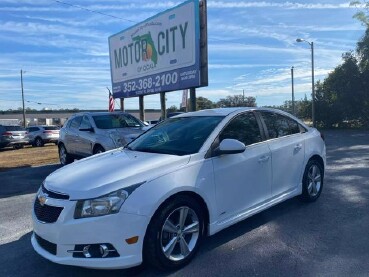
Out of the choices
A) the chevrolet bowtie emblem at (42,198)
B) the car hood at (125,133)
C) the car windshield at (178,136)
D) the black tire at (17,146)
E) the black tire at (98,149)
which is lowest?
the black tire at (17,146)

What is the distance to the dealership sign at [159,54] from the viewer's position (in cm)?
1254

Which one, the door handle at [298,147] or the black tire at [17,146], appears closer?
the door handle at [298,147]

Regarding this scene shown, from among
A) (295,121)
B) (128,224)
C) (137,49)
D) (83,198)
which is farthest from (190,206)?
(137,49)

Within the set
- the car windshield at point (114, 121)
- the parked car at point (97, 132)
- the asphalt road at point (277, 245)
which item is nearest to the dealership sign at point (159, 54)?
the car windshield at point (114, 121)

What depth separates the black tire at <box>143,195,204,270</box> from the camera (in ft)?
12.4

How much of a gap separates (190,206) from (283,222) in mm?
1863

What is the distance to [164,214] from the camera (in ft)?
12.6

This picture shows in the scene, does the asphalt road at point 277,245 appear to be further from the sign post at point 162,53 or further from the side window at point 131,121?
the sign post at point 162,53

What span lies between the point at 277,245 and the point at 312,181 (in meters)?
2.09

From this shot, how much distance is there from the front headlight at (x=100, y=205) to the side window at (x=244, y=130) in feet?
5.43

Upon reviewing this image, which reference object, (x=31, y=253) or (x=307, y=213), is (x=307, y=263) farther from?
(x=31, y=253)

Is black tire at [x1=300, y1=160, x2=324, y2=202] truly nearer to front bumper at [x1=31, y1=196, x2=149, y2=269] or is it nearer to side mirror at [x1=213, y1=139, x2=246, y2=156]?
side mirror at [x1=213, y1=139, x2=246, y2=156]

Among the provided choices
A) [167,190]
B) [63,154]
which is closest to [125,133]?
[63,154]

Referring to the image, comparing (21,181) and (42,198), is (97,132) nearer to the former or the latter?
(21,181)
